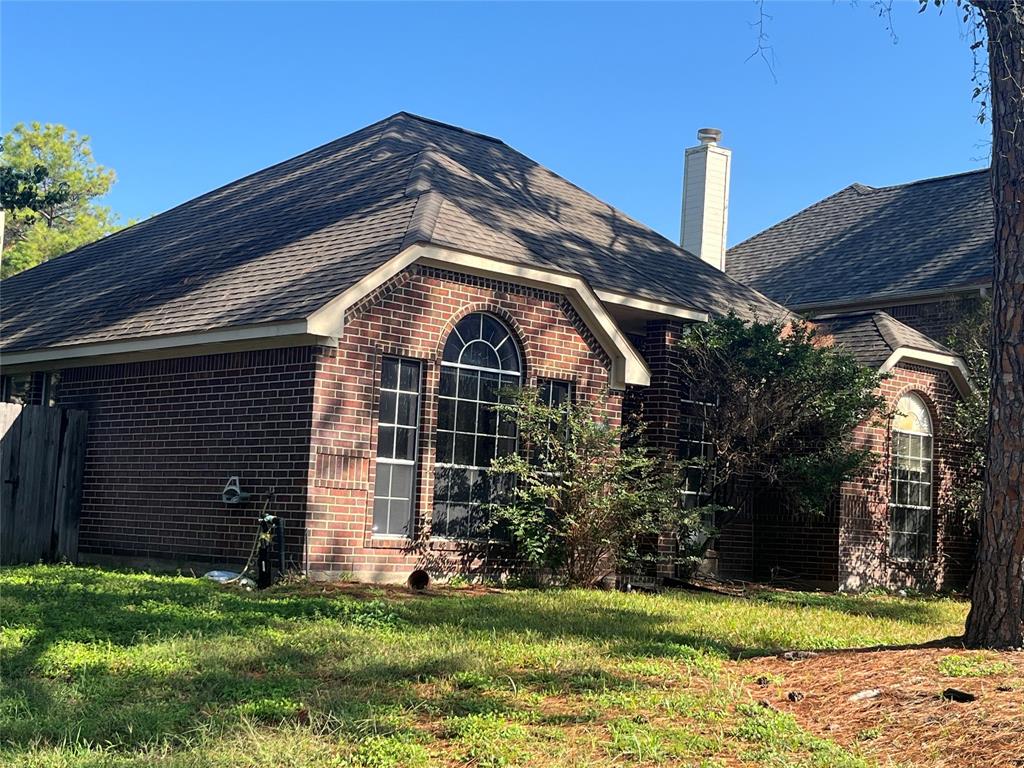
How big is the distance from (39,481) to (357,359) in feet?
16.9

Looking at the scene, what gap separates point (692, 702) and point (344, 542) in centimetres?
657

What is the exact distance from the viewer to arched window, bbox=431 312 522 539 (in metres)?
14.0

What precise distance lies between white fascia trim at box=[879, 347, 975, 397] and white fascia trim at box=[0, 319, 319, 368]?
942cm

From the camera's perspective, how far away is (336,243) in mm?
14594

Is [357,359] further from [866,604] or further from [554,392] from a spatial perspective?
[866,604]

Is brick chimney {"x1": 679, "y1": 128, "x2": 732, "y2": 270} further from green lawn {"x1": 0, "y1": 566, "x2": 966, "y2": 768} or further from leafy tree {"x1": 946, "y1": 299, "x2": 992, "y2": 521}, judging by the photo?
green lawn {"x1": 0, "y1": 566, "x2": 966, "y2": 768}

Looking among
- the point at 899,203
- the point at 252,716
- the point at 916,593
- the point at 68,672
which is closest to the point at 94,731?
the point at 252,716

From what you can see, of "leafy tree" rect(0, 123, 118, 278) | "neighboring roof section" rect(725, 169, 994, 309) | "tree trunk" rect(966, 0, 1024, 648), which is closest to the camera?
"tree trunk" rect(966, 0, 1024, 648)

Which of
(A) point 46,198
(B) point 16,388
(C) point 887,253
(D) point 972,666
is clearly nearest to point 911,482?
(C) point 887,253

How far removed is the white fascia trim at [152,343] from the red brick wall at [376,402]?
52cm

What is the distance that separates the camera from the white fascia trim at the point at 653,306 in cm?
1575

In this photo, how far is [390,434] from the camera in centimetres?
1357

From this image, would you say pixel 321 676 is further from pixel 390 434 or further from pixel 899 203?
pixel 899 203

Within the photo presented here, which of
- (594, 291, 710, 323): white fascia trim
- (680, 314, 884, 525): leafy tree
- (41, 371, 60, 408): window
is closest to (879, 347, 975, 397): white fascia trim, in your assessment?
(680, 314, 884, 525): leafy tree
